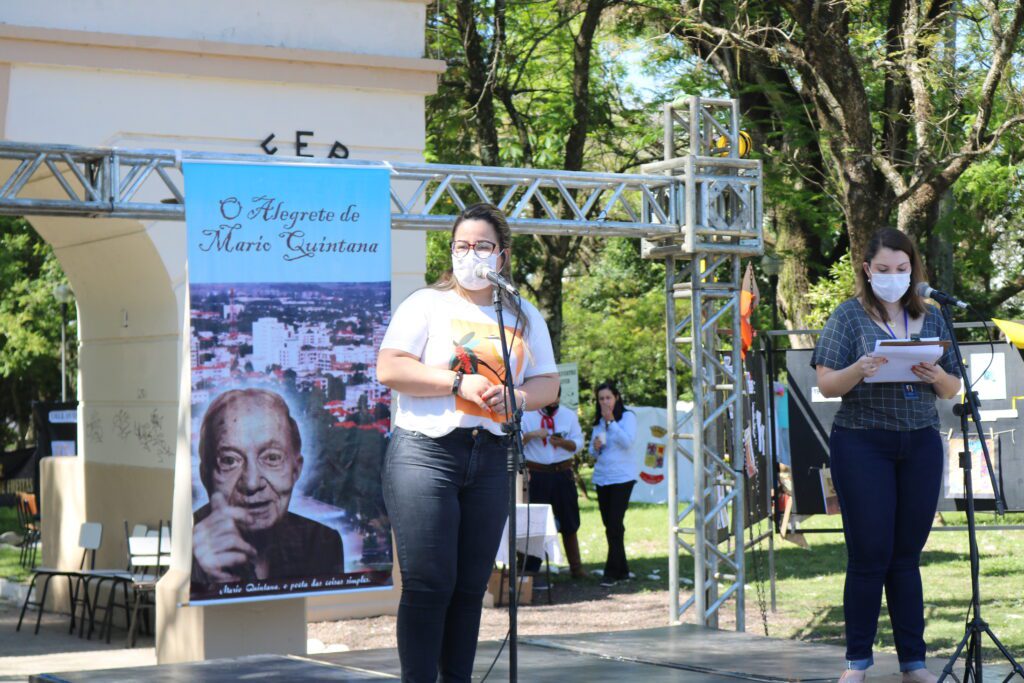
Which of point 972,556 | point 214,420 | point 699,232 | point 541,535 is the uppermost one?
point 699,232

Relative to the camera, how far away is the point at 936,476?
496 cm

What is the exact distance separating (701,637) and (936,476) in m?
2.17

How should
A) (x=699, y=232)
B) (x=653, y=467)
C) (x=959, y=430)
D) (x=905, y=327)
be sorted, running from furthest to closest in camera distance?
(x=653, y=467) → (x=959, y=430) → (x=699, y=232) → (x=905, y=327)

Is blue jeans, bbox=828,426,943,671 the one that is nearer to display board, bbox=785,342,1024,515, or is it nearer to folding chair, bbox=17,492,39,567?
display board, bbox=785,342,1024,515

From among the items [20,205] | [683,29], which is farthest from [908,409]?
[683,29]

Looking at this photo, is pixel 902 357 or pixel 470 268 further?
pixel 902 357

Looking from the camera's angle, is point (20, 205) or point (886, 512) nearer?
point (886, 512)

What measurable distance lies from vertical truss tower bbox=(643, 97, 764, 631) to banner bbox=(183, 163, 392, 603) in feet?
7.62

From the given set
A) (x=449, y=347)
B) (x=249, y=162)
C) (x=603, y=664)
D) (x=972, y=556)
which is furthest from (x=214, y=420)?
(x=972, y=556)

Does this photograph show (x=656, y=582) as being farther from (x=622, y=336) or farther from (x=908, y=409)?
(x=622, y=336)

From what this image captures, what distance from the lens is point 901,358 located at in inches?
191

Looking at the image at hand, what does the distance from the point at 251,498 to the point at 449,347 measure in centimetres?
347

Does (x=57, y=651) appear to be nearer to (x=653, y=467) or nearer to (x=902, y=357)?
(x=902, y=357)

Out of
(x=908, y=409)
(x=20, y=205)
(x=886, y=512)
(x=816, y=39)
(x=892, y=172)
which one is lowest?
(x=886, y=512)
